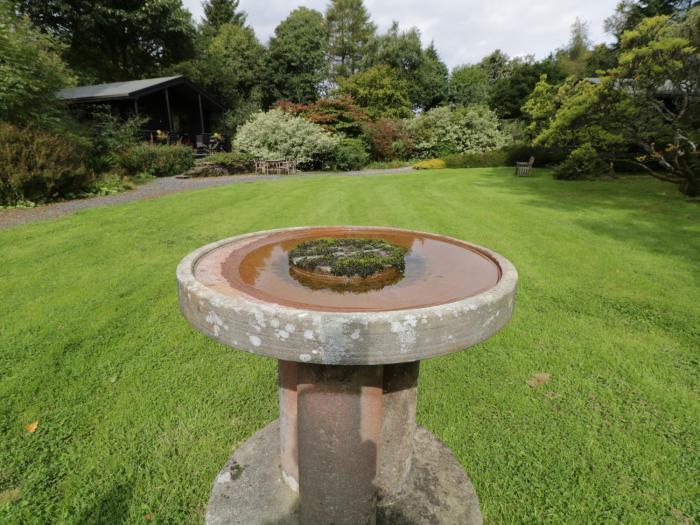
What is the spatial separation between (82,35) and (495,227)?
107ft

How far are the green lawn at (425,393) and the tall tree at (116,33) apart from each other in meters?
24.8

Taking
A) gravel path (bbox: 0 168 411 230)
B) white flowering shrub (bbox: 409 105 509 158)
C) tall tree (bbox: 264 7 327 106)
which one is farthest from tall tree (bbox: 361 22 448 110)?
gravel path (bbox: 0 168 411 230)

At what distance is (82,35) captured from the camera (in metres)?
26.6

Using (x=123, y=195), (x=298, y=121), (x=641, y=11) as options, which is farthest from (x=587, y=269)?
(x=641, y=11)

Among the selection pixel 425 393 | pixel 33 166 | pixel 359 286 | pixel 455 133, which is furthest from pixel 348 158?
pixel 359 286

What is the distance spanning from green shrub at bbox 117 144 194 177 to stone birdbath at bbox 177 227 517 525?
15.3 m

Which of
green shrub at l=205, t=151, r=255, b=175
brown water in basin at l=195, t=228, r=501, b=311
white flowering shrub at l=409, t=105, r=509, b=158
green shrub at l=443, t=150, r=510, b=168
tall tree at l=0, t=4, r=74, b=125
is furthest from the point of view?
white flowering shrub at l=409, t=105, r=509, b=158

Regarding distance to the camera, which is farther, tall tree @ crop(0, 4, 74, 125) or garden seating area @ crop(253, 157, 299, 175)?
garden seating area @ crop(253, 157, 299, 175)

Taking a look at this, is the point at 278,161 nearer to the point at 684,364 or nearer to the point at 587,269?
the point at 587,269

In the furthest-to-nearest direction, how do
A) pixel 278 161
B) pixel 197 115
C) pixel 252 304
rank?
pixel 197 115, pixel 278 161, pixel 252 304

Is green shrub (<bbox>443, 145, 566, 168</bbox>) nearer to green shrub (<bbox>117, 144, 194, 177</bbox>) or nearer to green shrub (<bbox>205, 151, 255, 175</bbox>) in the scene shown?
green shrub (<bbox>205, 151, 255, 175</bbox>)

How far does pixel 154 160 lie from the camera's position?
51.8ft

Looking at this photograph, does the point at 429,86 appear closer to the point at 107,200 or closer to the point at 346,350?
the point at 107,200

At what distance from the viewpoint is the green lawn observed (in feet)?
7.48
